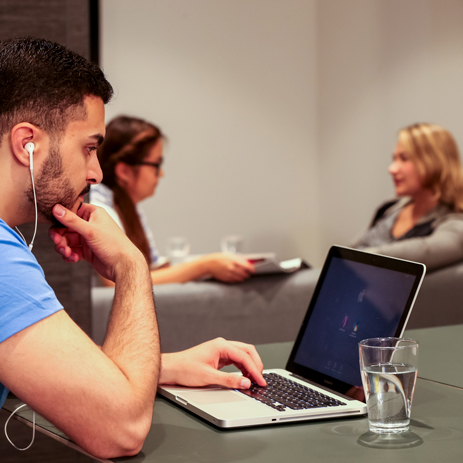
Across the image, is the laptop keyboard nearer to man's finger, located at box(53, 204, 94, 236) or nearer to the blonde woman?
man's finger, located at box(53, 204, 94, 236)

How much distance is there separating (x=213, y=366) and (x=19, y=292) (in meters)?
0.41

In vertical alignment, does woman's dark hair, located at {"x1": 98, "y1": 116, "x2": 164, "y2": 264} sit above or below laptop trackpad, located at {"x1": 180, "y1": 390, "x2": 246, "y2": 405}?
above

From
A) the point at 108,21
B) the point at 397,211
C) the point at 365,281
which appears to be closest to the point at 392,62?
the point at 397,211

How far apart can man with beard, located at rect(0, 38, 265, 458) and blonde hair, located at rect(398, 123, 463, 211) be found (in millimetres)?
2721

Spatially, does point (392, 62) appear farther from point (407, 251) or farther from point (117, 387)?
point (117, 387)

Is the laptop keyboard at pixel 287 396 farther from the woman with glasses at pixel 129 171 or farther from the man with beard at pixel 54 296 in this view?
the woman with glasses at pixel 129 171

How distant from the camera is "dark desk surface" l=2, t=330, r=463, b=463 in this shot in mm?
799

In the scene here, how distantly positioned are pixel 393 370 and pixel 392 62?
3989mm

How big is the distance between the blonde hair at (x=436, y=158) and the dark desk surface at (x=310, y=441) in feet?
9.10

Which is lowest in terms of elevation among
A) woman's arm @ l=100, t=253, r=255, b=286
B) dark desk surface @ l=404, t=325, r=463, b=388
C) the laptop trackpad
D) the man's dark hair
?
woman's arm @ l=100, t=253, r=255, b=286

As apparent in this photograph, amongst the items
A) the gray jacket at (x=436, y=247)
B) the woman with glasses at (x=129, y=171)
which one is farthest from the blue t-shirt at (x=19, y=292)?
the woman with glasses at (x=129, y=171)

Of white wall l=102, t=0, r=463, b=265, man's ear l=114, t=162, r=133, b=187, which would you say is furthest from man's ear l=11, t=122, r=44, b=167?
white wall l=102, t=0, r=463, b=265

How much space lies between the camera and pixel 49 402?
841 millimetres

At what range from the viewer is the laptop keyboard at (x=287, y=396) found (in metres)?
0.97
